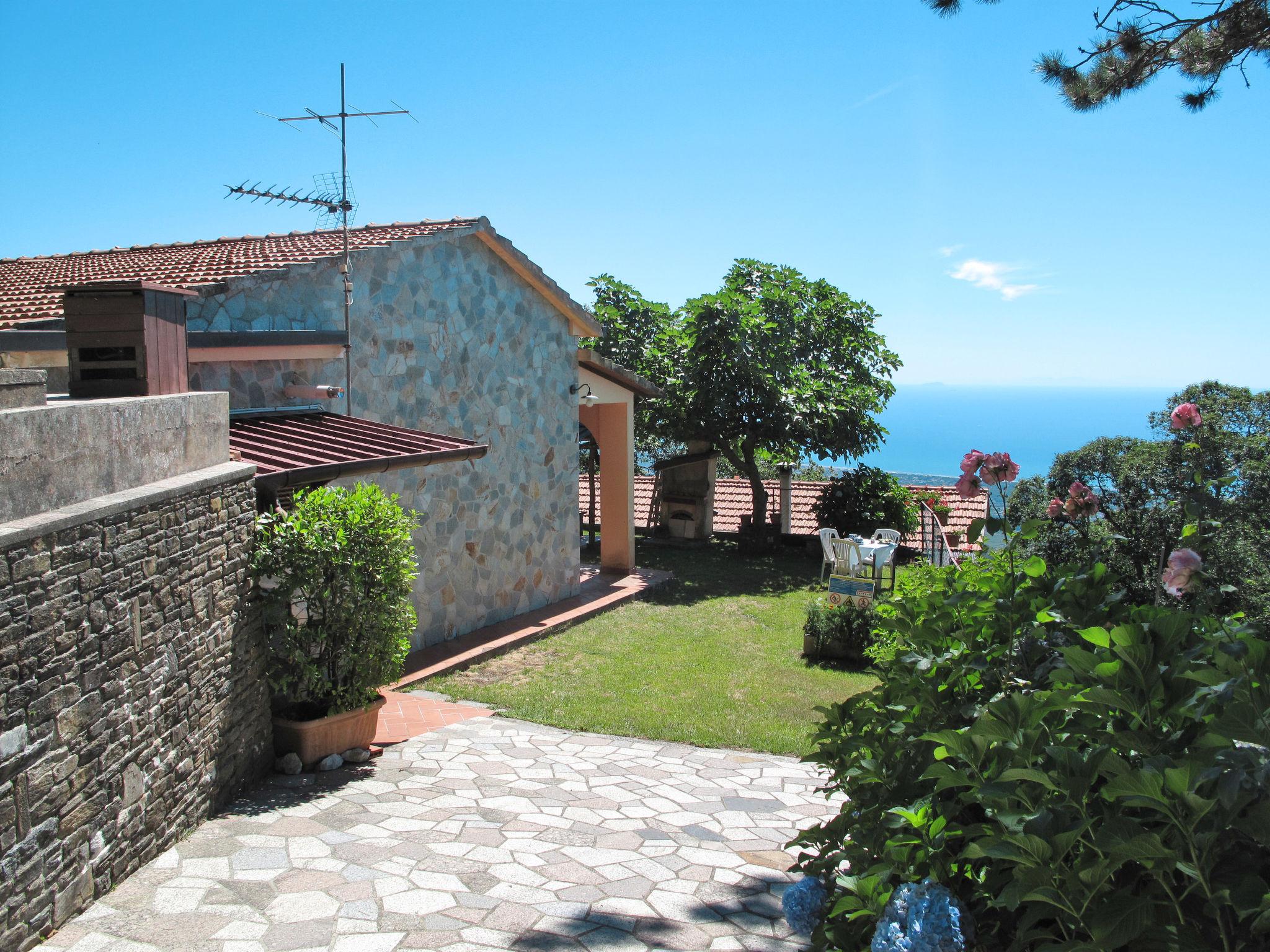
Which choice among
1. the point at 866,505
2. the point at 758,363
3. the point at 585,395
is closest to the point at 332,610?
the point at 585,395

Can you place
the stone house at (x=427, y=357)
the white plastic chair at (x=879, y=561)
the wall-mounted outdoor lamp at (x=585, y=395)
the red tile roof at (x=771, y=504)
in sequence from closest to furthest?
the stone house at (x=427, y=357)
the white plastic chair at (x=879, y=561)
the wall-mounted outdoor lamp at (x=585, y=395)
the red tile roof at (x=771, y=504)

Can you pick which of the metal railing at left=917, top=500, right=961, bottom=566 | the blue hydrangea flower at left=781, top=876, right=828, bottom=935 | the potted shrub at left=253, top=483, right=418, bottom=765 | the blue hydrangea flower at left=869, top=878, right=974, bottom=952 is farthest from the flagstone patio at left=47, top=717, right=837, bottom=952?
the metal railing at left=917, top=500, right=961, bottom=566

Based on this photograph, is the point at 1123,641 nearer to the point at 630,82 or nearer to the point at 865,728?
the point at 865,728

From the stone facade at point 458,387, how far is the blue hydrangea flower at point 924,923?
7.06 meters

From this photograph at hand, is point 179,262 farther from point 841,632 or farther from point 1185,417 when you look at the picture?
point 1185,417

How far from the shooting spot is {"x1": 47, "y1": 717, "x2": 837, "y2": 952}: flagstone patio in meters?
4.22

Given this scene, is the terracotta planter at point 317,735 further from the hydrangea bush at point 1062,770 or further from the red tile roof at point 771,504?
the red tile roof at point 771,504

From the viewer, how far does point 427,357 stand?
1084 cm

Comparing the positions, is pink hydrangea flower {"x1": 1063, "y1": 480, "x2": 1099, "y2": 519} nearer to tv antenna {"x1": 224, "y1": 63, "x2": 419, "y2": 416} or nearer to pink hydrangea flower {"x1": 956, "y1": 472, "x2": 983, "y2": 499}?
pink hydrangea flower {"x1": 956, "y1": 472, "x2": 983, "y2": 499}

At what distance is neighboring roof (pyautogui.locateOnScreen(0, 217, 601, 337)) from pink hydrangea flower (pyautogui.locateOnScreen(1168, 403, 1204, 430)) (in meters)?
7.25

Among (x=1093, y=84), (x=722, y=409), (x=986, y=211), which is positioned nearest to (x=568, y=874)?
(x=1093, y=84)

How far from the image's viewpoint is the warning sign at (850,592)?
39.6ft

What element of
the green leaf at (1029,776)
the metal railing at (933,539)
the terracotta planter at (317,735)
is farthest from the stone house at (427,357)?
the metal railing at (933,539)

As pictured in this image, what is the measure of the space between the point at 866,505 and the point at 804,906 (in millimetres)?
17505
